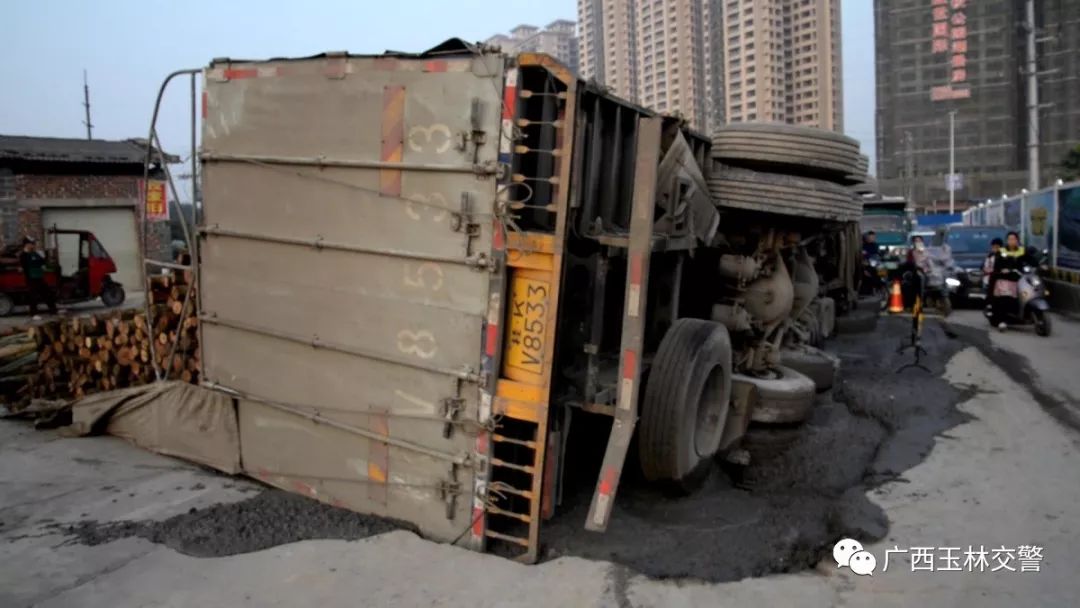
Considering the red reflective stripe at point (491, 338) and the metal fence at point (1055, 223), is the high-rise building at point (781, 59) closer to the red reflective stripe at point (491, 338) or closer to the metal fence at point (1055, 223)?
the metal fence at point (1055, 223)

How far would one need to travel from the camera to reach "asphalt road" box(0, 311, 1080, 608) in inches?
157

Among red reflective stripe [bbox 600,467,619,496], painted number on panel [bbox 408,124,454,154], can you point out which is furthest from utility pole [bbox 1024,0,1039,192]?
painted number on panel [bbox 408,124,454,154]

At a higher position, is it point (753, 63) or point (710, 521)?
point (753, 63)

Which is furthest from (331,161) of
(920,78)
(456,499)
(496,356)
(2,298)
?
(920,78)

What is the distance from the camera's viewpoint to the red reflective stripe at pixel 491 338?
14.4 feet

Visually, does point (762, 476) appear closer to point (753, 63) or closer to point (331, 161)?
point (331, 161)

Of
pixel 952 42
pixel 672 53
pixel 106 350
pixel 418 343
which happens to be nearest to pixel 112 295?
pixel 106 350

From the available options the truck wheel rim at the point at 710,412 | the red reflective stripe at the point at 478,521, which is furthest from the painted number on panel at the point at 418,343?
the truck wheel rim at the point at 710,412

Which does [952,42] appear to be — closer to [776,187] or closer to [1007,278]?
[1007,278]

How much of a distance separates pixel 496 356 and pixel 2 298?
61.5ft

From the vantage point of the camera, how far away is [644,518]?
5.05 meters

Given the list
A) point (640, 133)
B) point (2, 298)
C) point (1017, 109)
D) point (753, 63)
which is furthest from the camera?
point (1017, 109)

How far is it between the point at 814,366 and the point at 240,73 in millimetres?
5806

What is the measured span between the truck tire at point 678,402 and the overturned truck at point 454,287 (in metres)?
0.02
